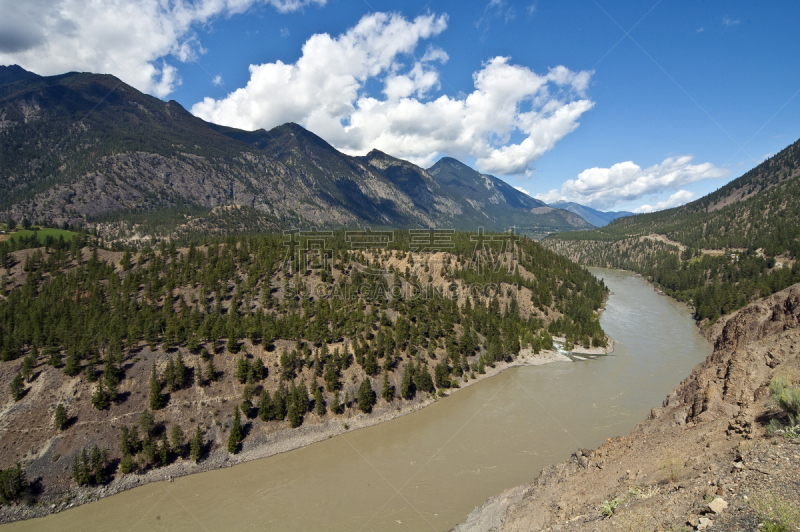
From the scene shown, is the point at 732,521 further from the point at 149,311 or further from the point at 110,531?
the point at 149,311

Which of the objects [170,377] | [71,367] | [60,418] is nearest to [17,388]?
[71,367]

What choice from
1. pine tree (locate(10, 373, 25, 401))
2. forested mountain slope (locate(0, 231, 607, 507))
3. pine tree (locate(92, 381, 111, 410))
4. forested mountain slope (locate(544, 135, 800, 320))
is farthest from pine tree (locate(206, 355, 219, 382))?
forested mountain slope (locate(544, 135, 800, 320))

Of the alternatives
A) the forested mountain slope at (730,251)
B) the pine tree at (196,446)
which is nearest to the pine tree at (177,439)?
the pine tree at (196,446)

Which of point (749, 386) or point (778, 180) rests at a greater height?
point (778, 180)

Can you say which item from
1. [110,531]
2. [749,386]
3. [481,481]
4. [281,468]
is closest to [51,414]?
[110,531]

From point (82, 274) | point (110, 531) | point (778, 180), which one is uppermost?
point (778, 180)

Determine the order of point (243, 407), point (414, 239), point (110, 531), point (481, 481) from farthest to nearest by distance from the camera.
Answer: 1. point (414, 239)
2. point (243, 407)
3. point (481, 481)
4. point (110, 531)

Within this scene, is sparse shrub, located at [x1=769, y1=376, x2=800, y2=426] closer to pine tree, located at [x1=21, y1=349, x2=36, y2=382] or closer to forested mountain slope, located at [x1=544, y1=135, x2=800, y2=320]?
pine tree, located at [x1=21, y1=349, x2=36, y2=382]
